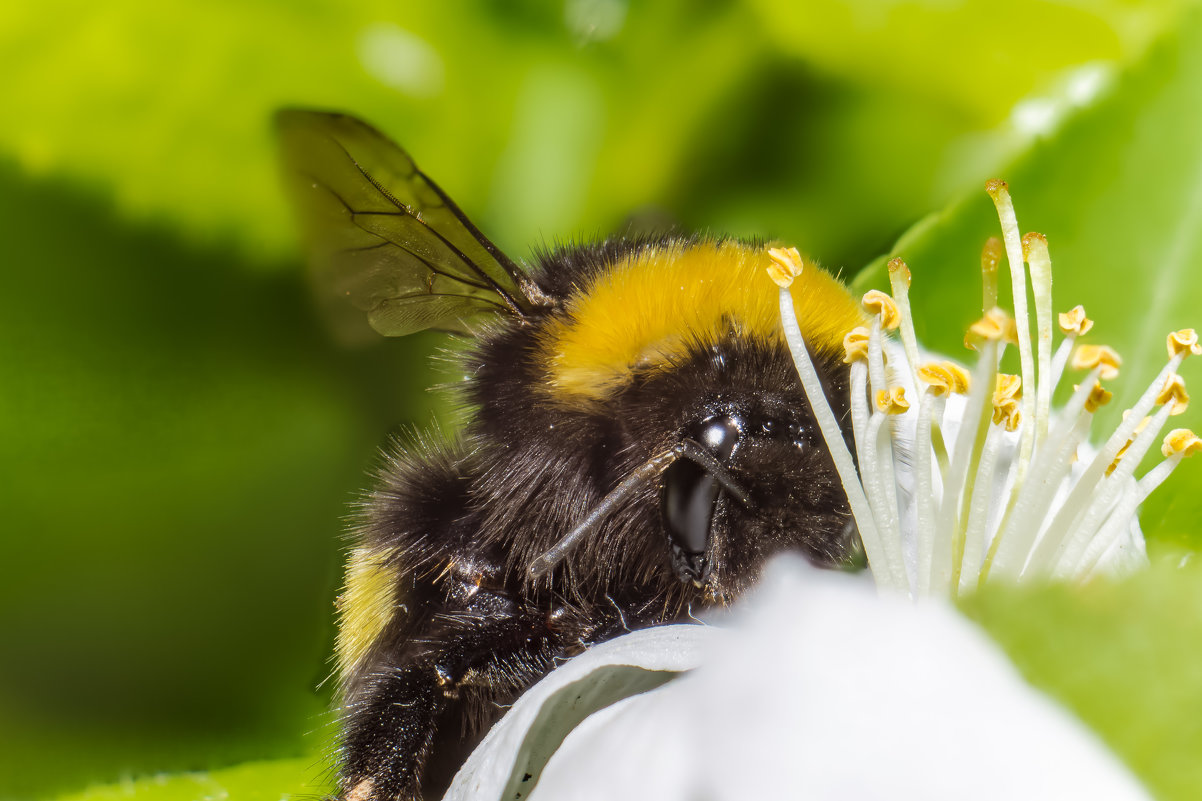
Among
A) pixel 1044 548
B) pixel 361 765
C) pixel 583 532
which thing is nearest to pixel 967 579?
pixel 1044 548

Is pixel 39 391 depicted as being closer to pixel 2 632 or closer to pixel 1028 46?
pixel 2 632

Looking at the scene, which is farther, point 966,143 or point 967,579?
point 966,143

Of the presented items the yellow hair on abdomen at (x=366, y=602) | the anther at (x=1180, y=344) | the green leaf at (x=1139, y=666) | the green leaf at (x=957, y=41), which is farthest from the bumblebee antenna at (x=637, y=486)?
the green leaf at (x=957, y=41)

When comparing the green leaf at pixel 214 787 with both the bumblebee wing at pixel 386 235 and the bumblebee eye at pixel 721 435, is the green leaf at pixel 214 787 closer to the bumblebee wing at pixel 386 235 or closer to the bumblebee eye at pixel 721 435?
the bumblebee wing at pixel 386 235

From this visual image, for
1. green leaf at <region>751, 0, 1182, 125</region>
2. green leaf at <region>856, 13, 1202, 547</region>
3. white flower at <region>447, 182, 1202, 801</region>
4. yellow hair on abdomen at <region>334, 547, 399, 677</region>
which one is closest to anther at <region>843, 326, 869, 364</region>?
white flower at <region>447, 182, 1202, 801</region>

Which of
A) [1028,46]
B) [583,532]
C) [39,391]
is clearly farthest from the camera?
[1028,46]

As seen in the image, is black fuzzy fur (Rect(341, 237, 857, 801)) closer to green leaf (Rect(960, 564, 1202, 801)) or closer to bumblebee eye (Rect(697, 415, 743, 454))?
bumblebee eye (Rect(697, 415, 743, 454))

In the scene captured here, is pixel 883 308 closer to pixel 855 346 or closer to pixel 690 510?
pixel 855 346
